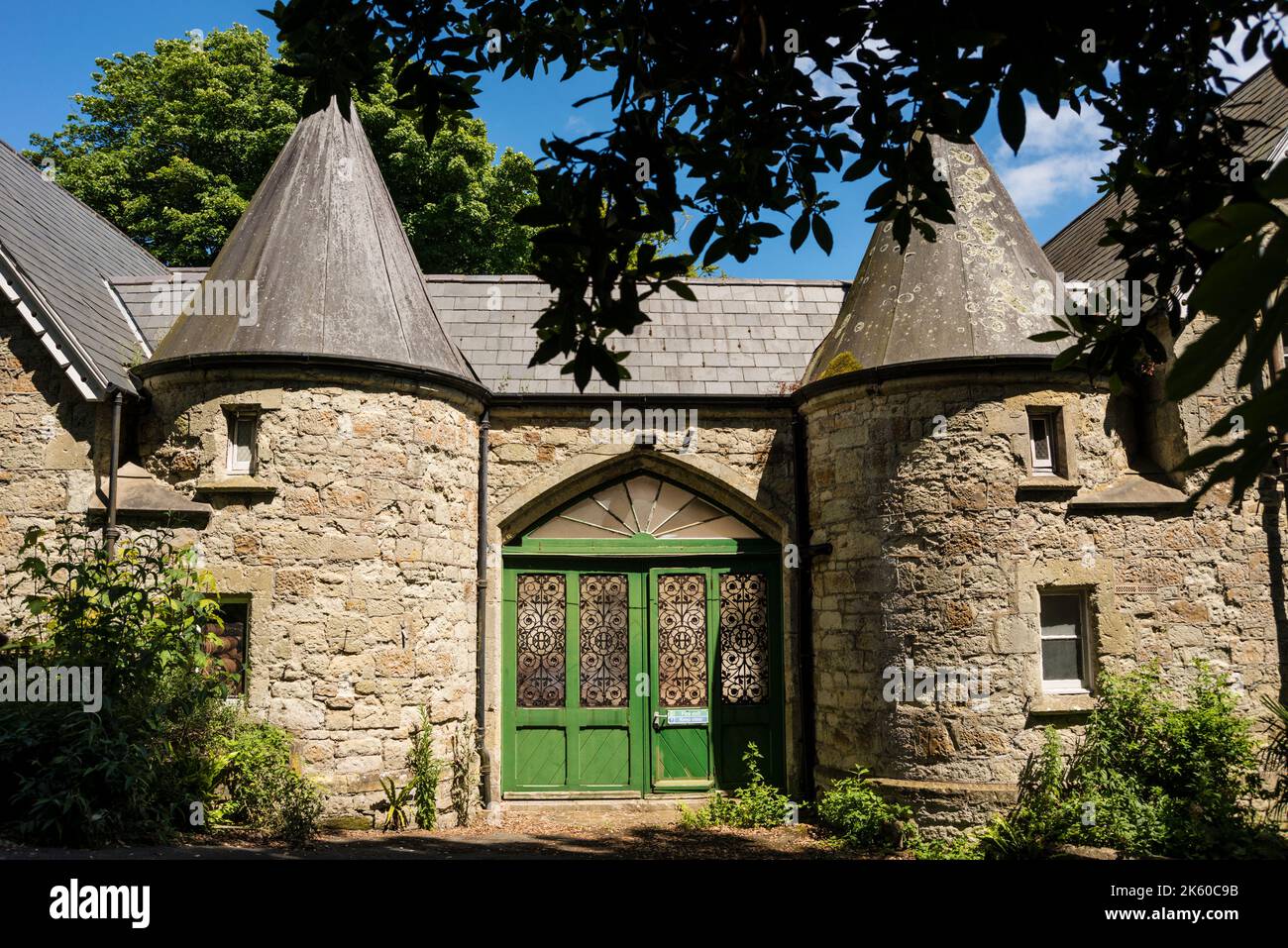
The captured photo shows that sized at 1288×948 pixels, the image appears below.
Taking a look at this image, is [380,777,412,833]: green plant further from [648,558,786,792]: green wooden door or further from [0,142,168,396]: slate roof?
[0,142,168,396]: slate roof

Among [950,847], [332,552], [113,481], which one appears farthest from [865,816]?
[113,481]

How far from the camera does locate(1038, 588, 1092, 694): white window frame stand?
9.27m

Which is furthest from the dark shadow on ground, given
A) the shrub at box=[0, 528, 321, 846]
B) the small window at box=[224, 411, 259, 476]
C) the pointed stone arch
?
the small window at box=[224, 411, 259, 476]

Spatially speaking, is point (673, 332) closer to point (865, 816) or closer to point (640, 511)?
point (640, 511)

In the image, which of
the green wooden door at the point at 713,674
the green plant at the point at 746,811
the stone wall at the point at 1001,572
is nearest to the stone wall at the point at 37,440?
the green wooden door at the point at 713,674

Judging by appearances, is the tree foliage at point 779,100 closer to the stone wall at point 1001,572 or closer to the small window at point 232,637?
the stone wall at point 1001,572

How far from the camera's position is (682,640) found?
35.7 ft

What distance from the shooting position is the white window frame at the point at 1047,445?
9555mm

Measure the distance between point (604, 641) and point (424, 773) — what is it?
2.52 metres

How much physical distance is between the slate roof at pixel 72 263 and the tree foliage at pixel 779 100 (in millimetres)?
6524

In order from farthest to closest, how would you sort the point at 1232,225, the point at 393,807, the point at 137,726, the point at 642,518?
the point at 642,518 → the point at 393,807 → the point at 137,726 → the point at 1232,225

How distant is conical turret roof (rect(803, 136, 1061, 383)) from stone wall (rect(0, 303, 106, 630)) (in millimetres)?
7467

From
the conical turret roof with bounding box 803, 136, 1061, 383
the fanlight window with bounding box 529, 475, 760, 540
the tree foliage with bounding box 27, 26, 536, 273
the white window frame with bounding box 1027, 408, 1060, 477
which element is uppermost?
the tree foliage with bounding box 27, 26, 536, 273

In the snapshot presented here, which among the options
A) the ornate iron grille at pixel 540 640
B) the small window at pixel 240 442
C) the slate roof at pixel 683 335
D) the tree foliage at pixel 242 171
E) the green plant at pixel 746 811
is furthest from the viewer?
the tree foliage at pixel 242 171
